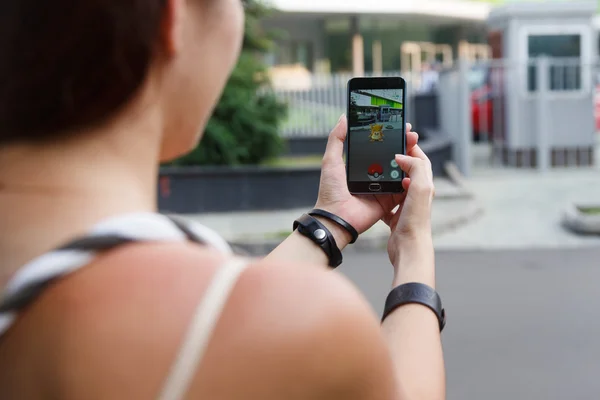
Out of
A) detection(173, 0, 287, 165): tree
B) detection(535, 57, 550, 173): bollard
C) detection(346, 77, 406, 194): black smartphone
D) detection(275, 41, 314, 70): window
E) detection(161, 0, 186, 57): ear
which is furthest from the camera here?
detection(275, 41, 314, 70): window

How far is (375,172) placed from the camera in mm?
2000

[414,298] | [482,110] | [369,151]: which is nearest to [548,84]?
[482,110]

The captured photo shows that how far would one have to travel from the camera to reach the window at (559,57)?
14.5 meters

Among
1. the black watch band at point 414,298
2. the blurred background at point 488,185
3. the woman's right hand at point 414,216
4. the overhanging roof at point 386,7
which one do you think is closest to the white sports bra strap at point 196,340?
the black watch band at point 414,298

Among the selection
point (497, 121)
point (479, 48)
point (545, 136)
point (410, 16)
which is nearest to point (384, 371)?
point (545, 136)

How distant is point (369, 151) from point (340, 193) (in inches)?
6.8

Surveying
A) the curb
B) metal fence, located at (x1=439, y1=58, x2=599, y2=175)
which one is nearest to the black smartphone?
the curb

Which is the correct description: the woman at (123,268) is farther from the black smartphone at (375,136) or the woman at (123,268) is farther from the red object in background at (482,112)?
the red object in background at (482,112)

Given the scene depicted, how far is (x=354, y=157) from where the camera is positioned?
2.07 metres

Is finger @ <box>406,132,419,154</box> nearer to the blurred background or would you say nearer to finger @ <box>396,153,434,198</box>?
finger @ <box>396,153,434,198</box>

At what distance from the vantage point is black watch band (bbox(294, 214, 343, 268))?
184 cm

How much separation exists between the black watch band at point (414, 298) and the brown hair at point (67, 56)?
2.24ft

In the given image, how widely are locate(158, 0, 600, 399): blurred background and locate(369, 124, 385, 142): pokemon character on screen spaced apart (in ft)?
9.34

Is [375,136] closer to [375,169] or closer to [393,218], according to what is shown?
[375,169]
